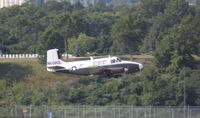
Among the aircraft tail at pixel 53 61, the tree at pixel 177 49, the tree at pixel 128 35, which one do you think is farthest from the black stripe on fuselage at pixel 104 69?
the tree at pixel 128 35

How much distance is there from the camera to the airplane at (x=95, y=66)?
102m

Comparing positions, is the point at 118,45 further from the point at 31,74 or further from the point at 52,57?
the point at 52,57

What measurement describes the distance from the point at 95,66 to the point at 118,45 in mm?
18443

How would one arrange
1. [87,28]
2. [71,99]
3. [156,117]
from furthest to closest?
1. [87,28]
2. [71,99]
3. [156,117]

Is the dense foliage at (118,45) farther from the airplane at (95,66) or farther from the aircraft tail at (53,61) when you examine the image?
the aircraft tail at (53,61)

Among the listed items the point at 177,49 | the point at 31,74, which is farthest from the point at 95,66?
the point at 31,74

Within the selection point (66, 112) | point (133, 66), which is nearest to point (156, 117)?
point (66, 112)

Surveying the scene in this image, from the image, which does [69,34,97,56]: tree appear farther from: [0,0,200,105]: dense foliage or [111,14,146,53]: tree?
[111,14,146,53]: tree

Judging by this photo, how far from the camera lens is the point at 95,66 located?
337 ft

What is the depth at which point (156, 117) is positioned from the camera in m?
82.0

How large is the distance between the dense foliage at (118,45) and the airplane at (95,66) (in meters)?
0.69

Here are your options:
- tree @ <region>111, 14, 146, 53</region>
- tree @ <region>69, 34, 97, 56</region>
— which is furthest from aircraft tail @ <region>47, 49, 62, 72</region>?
tree @ <region>69, 34, 97, 56</region>

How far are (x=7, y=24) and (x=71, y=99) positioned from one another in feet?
166

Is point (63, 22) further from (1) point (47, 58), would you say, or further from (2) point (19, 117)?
(2) point (19, 117)
